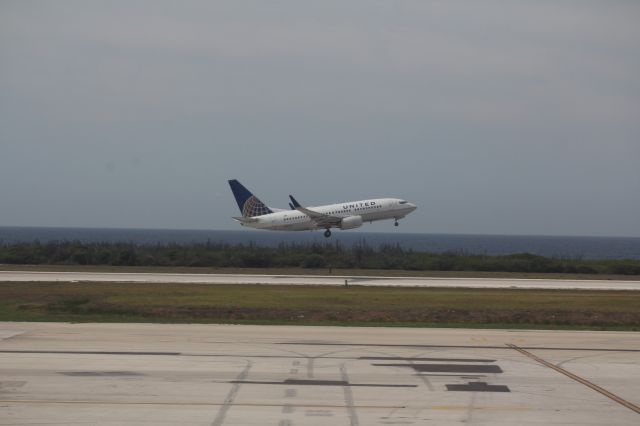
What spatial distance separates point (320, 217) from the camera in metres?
73.3

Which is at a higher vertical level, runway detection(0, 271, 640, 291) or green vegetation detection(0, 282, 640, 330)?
runway detection(0, 271, 640, 291)

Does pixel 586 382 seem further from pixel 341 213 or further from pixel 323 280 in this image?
pixel 341 213

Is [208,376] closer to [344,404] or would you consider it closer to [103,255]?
[344,404]

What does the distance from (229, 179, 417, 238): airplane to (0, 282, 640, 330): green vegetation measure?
27.1 metres

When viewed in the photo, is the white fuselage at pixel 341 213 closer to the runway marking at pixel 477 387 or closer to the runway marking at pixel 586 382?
the runway marking at pixel 586 382

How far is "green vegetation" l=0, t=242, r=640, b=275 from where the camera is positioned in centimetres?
7269

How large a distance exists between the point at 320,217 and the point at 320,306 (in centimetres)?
3685

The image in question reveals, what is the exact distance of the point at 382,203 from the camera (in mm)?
74750

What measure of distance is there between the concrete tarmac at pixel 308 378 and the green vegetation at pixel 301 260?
46.4 metres

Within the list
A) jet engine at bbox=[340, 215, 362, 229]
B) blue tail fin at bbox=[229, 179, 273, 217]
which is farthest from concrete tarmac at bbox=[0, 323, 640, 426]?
blue tail fin at bbox=[229, 179, 273, 217]

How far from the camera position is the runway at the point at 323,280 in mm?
52000

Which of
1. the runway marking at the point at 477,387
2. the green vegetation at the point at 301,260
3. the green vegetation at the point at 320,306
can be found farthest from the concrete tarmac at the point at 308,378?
the green vegetation at the point at 301,260

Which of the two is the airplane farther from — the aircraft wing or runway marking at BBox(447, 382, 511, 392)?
runway marking at BBox(447, 382, 511, 392)

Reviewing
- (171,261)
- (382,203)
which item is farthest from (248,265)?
(382,203)
